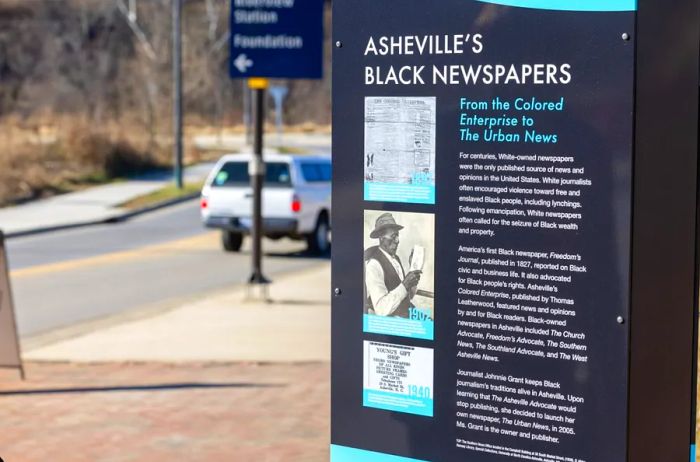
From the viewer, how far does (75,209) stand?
29.4 meters

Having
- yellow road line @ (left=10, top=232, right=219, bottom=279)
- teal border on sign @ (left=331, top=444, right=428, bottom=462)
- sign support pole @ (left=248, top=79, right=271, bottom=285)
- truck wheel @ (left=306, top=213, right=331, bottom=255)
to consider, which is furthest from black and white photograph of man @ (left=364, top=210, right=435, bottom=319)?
truck wheel @ (left=306, top=213, right=331, bottom=255)

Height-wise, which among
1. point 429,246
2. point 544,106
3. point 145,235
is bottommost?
point 145,235

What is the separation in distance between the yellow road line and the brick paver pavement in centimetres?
805

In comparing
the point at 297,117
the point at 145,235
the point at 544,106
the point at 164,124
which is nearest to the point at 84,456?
the point at 544,106

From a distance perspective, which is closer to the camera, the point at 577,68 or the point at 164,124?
the point at 577,68

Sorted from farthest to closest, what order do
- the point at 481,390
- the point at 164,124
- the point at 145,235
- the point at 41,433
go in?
1. the point at 164,124
2. the point at 145,235
3. the point at 41,433
4. the point at 481,390

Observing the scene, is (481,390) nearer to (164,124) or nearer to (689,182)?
(689,182)

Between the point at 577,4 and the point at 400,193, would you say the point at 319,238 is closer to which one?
the point at 400,193

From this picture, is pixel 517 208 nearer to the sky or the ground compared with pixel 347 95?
nearer to the ground

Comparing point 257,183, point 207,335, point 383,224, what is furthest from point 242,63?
point 383,224

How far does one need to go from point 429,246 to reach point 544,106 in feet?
2.05

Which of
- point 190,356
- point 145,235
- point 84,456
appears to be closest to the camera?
point 84,456

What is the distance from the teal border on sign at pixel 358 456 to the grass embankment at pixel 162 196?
26.3 meters

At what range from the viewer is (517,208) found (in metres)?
4.14
